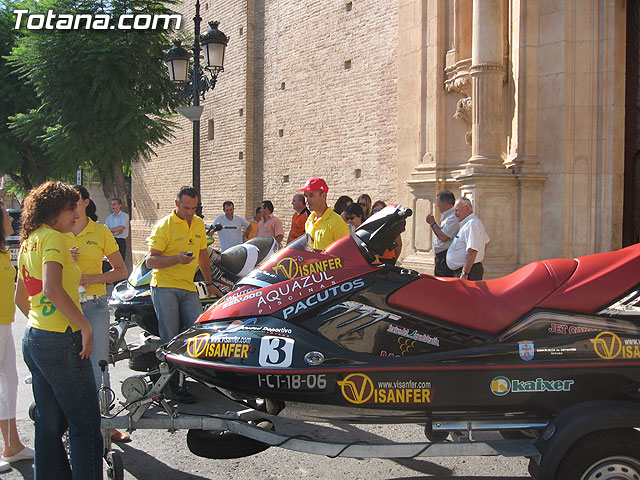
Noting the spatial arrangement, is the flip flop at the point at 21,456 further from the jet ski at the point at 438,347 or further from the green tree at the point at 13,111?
the green tree at the point at 13,111

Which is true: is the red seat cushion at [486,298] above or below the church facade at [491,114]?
below

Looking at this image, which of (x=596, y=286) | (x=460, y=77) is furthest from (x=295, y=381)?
(x=460, y=77)

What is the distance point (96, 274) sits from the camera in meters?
4.74

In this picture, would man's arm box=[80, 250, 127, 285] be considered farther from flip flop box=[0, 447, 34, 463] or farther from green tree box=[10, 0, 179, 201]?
green tree box=[10, 0, 179, 201]

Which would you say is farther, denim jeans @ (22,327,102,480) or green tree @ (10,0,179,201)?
green tree @ (10,0,179,201)

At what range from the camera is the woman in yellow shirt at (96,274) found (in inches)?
185

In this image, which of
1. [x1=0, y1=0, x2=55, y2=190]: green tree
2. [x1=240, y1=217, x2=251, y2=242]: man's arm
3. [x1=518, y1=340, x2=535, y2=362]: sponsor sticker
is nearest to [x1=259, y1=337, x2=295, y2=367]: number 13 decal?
[x1=518, y1=340, x2=535, y2=362]: sponsor sticker

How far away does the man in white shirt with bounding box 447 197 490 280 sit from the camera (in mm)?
7305

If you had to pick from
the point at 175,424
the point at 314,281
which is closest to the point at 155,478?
the point at 175,424

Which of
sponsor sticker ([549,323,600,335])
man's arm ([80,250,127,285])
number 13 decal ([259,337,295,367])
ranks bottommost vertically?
number 13 decal ([259,337,295,367])

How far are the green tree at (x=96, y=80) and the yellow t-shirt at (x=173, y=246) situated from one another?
1159cm

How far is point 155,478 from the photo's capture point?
13.9ft

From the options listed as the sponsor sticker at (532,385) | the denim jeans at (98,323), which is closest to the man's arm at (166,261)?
the denim jeans at (98,323)
